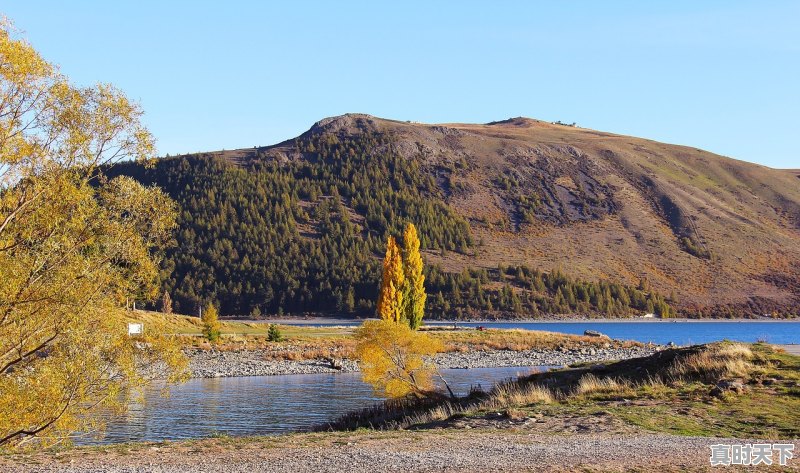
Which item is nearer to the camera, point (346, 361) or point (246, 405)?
point (246, 405)

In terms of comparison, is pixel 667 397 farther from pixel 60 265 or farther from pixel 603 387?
pixel 60 265

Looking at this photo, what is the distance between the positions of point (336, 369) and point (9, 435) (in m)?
41.6

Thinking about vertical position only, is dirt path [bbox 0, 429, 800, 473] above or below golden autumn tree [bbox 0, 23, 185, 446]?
below

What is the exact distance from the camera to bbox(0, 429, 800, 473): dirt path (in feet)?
47.8

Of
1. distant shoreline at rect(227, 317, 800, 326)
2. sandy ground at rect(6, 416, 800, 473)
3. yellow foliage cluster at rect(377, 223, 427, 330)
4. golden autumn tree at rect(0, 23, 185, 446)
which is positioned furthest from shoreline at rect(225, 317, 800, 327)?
golden autumn tree at rect(0, 23, 185, 446)

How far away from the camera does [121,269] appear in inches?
659

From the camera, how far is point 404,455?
1603 cm

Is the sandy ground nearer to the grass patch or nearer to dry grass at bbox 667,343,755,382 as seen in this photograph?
the grass patch

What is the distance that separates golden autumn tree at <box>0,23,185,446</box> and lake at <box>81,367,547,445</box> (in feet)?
23.2

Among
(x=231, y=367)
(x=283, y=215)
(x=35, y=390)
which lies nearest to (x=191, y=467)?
(x=35, y=390)

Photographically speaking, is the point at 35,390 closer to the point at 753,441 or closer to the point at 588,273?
the point at 753,441

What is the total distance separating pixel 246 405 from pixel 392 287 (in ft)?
115

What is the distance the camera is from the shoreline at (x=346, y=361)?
53219 millimetres

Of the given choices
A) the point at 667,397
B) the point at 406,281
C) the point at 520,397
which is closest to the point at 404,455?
the point at 520,397
